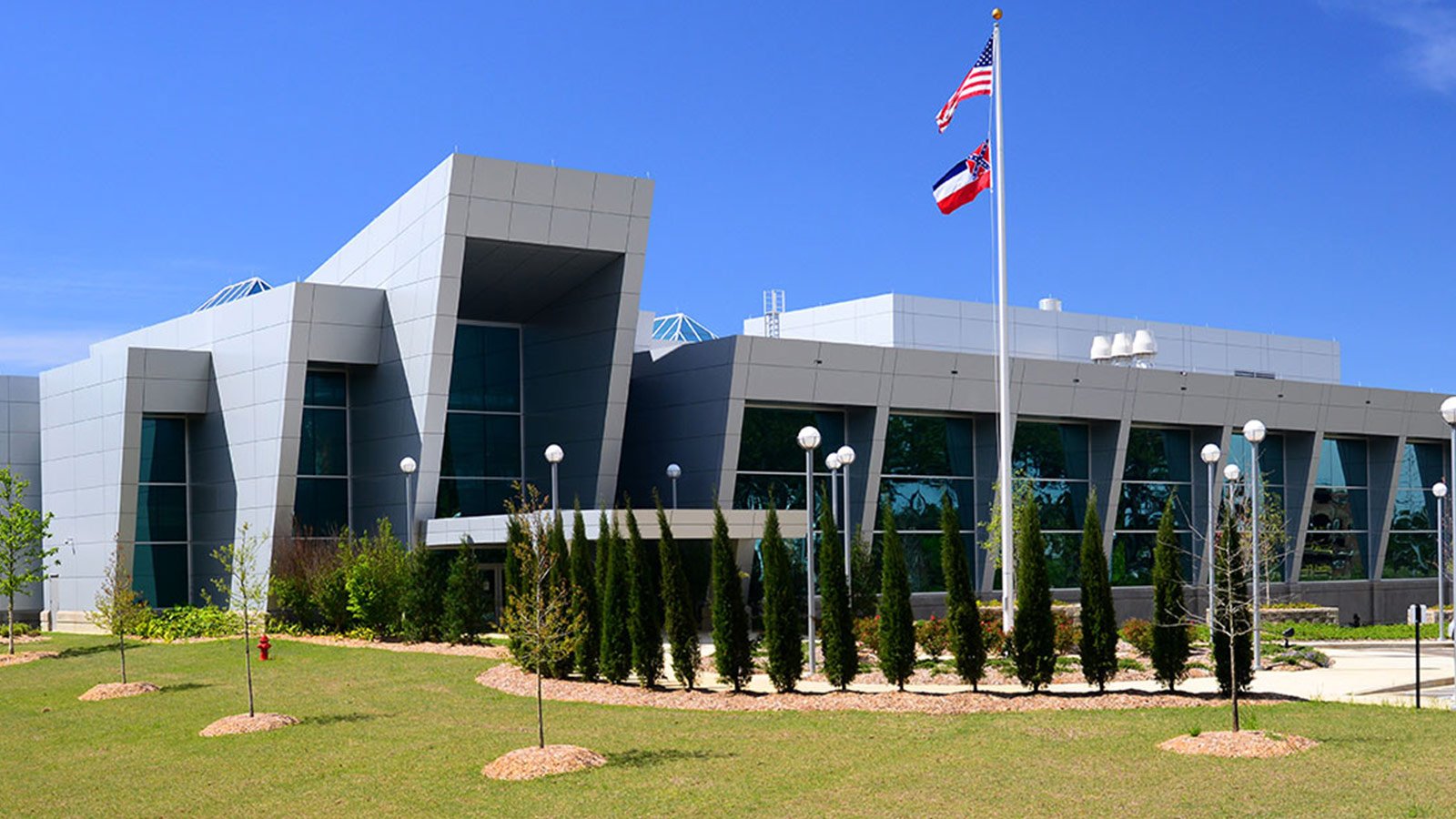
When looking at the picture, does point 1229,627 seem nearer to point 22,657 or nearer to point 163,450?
point 22,657

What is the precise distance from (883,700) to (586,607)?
642 cm

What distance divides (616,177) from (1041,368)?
16.2 m

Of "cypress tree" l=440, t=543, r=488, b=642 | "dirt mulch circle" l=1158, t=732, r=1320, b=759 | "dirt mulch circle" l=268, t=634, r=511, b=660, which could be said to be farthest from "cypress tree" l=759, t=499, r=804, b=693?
"cypress tree" l=440, t=543, r=488, b=642

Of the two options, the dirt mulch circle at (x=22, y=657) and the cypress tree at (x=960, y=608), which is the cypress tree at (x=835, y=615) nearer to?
the cypress tree at (x=960, y=608)

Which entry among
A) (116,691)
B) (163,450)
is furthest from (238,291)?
(116,691)

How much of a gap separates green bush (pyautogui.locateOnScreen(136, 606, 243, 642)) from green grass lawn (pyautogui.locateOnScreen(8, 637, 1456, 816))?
1420 centimetres

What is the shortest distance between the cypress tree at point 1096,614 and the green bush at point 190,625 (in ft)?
80.8

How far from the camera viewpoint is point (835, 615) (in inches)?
954

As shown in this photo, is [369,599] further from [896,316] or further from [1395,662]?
[896,316]

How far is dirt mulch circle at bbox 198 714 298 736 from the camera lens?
2169 cm

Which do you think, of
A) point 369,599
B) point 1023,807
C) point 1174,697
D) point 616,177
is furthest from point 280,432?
point 1023,807

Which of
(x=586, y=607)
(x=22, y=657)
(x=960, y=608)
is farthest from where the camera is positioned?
(x=22, y=657)

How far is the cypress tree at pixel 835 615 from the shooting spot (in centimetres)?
2419

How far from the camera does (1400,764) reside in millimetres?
16578
